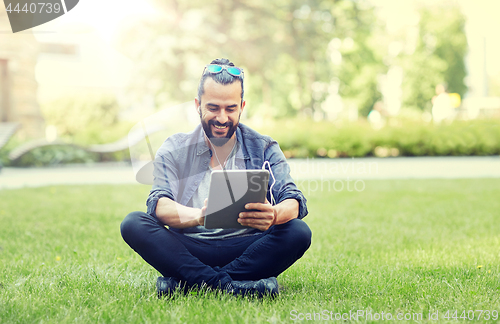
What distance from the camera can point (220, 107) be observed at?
252cm

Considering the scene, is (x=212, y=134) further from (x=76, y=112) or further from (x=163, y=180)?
(x=76, y=112)

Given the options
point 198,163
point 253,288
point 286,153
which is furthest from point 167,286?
point 286,153

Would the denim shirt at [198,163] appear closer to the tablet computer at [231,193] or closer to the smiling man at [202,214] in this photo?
the smiling man at [202,214]

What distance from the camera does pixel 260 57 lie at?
66.9 ft

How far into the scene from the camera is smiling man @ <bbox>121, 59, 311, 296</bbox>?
251cm

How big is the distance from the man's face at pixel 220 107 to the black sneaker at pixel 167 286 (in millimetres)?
882

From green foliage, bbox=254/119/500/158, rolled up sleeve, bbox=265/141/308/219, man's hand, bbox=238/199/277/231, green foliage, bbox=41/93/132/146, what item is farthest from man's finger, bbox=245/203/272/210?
green foliage, bbox=41/93/132/146

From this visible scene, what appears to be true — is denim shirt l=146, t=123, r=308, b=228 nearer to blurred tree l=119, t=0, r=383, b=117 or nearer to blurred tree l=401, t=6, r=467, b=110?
blurred tree l=119, t=0, r=383, b=117

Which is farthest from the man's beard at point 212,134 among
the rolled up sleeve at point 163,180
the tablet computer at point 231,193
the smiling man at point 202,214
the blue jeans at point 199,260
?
the blue jeans at point 199,260

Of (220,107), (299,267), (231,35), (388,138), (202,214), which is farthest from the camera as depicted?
(231,35)

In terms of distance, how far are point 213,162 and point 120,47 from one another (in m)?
20.5

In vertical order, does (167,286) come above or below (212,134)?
below

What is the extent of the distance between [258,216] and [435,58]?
40.9 metres

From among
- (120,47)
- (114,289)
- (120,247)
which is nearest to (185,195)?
(114,289)
